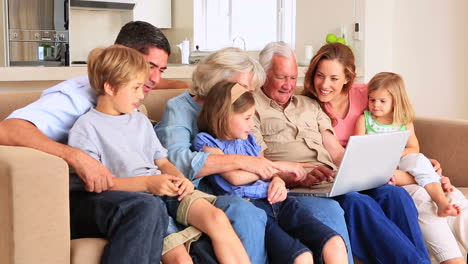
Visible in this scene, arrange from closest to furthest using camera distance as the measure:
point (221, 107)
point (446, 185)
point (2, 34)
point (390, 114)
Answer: point (221, 107) < point (446, 185) < point (390, 114) < point (2, 34)

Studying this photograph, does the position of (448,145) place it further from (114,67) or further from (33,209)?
(33,209)

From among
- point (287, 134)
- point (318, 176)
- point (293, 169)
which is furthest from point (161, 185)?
point (287, 134)

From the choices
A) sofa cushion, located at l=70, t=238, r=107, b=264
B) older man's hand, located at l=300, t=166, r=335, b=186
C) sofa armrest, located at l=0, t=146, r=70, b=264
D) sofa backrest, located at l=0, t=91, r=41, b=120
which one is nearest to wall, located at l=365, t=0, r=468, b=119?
older man's hand, located at l=300, t=166, r=335, b=186

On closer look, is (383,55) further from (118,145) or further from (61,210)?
(61,210)

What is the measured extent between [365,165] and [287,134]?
0.44m

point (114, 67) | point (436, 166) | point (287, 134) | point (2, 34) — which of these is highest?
point (2, 34)

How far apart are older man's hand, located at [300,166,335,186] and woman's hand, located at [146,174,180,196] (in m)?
0.68

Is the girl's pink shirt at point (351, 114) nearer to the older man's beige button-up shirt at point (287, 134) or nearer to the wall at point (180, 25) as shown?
the older man's beige button-up shirt at point (287, 134)

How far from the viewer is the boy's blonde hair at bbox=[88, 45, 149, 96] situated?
211 cm

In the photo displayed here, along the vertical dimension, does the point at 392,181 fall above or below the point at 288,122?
below

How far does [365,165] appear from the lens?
2.41 metres

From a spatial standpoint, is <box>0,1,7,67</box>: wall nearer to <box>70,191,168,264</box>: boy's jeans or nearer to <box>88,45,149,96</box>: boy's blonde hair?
<box>88,45,149,96</box>: boy's blonde hair

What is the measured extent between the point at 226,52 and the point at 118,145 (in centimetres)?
65

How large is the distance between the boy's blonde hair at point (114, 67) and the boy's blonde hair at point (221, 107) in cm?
28
